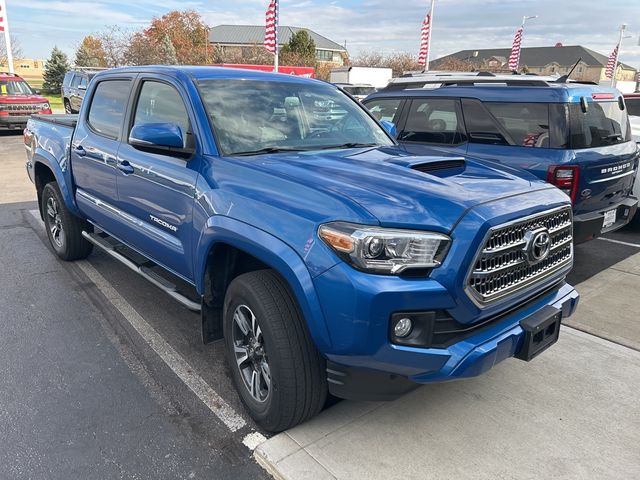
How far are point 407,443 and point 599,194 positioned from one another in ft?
11.1

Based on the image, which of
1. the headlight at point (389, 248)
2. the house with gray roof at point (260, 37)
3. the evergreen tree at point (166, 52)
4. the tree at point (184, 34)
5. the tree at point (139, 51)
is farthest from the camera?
the house with gray roof at point (260, 37)

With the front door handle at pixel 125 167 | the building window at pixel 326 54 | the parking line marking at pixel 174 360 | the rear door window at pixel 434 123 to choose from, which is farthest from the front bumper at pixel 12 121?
the building window at pixel 326 54

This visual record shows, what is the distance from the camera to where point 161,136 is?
2.97 meters

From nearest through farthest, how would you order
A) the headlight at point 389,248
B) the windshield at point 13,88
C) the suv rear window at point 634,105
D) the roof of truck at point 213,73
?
1. the headlight at point 389,248
2. the roof of truck at point 213,73
3. the suv rear window at point 634,105
4. the windshield at point 13,88

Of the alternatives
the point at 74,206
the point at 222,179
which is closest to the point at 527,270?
the point at 222,179

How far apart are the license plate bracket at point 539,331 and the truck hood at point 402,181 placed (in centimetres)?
64

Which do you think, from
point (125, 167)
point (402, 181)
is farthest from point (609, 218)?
point (125, 167)

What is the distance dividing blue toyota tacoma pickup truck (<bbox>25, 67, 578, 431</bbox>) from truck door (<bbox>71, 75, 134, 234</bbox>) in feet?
0.58

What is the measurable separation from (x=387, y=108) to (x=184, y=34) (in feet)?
168

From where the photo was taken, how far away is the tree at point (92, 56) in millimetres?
43656

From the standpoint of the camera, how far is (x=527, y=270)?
2557mm

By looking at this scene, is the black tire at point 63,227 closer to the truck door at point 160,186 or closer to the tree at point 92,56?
the truck door at point 160,186

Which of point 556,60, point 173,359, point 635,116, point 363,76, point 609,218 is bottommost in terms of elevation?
point 173,359

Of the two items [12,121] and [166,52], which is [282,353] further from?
[166,52]
